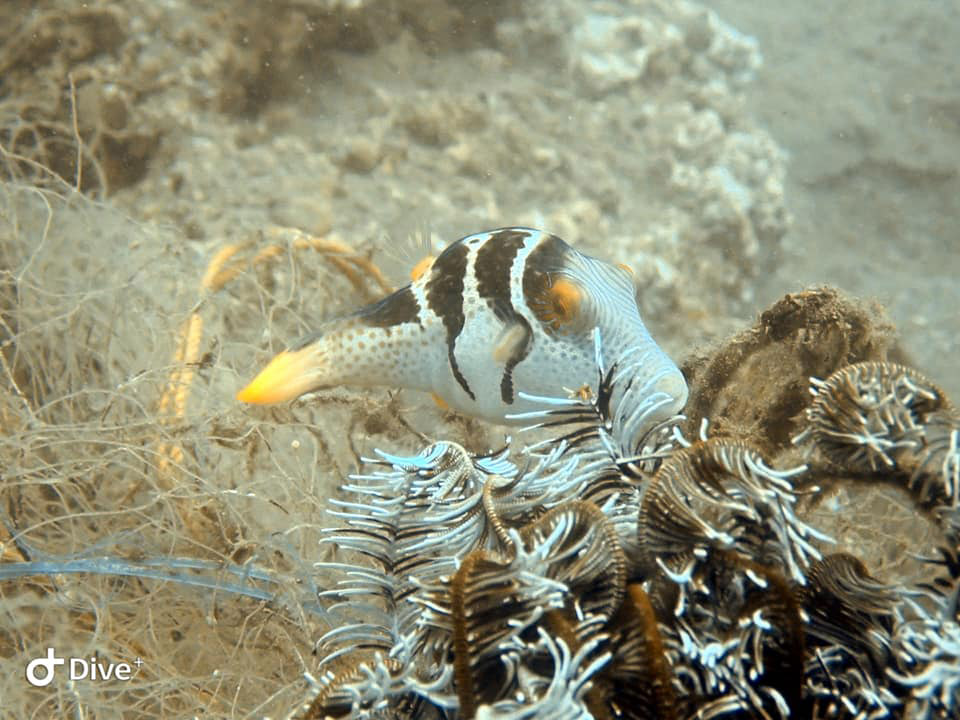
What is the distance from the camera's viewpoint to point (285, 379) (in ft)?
7.35

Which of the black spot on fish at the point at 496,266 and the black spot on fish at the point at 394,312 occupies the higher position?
the black spot on fish at the point at 496,266

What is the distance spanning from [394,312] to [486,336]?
34 cm

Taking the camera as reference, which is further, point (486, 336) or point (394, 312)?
point (394, 312)

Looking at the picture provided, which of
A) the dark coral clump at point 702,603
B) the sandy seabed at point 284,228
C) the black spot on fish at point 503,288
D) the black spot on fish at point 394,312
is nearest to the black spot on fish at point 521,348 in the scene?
the black spot on fish at point 503,288

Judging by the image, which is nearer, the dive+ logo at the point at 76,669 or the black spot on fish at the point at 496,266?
the dive+ logo at the point at 76,669

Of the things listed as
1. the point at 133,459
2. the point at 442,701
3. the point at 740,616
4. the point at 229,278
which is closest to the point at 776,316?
the point at 740,616

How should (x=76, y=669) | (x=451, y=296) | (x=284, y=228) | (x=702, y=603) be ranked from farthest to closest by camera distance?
(x=284, y=228) → (x=451, y=296) → (x=76, y=669) → (x=702, y=603)

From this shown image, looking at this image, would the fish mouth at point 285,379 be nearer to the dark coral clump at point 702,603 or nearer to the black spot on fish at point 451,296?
the black spot on fish at point 451,296

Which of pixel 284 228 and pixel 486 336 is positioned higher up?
pixel 486 336

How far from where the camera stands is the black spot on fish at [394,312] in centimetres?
231

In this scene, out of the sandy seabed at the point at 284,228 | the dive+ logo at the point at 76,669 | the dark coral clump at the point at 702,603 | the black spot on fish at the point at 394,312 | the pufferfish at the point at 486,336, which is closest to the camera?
the dark coral clump at the point at 702,603

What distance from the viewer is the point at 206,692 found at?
1958mm

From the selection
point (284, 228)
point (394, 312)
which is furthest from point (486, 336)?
point (284, 228)

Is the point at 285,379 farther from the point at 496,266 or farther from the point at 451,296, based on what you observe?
the point at 496,266
